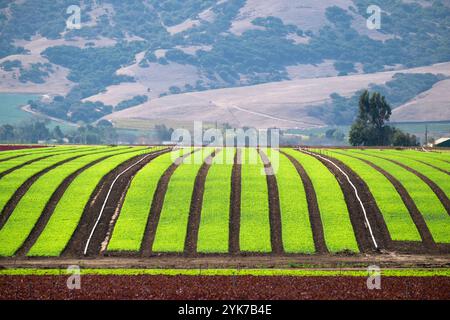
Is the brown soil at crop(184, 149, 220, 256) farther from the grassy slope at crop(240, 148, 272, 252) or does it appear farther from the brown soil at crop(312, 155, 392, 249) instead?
the brown soil at crop(312, 155, 392, 249)

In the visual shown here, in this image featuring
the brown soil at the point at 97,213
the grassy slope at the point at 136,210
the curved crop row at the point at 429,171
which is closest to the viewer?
the brown soil at the point at 97,213

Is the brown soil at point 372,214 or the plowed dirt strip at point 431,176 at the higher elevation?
the plowed dirt strip at point 431,176

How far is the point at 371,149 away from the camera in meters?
137

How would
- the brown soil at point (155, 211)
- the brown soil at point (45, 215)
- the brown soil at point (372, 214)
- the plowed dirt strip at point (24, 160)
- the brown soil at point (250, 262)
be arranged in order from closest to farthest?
the brown soil at point (250, 262), the brown soil at point (45, 215), the brown soil at point (155, 211), the brown soil at point (372, 214), the plowed dirt strip at point (24, 160)

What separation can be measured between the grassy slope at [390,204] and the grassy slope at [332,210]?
418cm

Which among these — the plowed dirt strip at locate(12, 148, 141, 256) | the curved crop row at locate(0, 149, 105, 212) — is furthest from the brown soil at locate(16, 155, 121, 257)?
the curved crop row at locate(0, 149, 105, 212)

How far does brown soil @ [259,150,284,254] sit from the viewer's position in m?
84.9

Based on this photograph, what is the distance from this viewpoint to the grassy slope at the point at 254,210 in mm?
84812

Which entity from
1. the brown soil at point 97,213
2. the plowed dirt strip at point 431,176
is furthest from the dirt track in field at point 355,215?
the brown soil at point 97,213

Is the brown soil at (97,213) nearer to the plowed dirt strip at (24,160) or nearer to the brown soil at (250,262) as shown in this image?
the brown soil at (250,262)

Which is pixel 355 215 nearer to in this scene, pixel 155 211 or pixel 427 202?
pixel 427 202

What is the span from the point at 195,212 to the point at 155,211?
4.68 m
